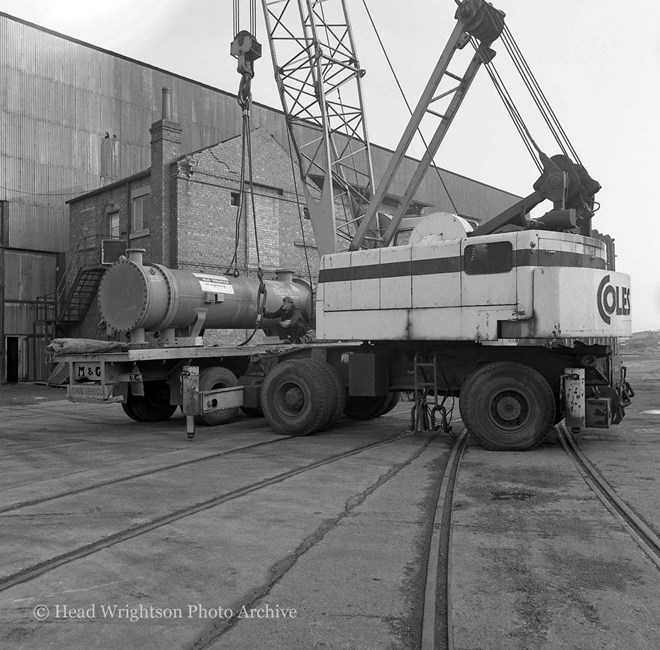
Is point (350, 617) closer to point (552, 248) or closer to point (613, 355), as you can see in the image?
point (552, 248)

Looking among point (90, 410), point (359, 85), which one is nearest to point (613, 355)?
point (359, 85)

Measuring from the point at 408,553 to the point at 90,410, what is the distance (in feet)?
44.2

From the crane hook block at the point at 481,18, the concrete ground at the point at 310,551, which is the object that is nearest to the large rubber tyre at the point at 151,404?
the concrete ground at the point at 310,551

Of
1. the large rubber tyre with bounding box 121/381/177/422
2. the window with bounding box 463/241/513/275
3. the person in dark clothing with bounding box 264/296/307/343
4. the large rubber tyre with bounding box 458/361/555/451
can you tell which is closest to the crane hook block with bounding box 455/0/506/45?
the window with bounding box 463/241/513/275

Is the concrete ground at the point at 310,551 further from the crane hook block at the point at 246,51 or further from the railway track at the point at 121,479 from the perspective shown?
the crane hook block at the point at 246,51

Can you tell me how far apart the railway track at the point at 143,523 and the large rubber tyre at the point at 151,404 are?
4.15m

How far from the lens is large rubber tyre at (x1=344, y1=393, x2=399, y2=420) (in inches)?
502

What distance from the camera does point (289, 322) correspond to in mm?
14250

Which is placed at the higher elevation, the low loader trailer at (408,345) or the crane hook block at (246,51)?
the crane hook block at (246,51)

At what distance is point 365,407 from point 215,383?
2.99 metres

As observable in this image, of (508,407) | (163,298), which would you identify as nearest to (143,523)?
(508,407)

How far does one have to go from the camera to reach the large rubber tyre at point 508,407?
8.96 metres

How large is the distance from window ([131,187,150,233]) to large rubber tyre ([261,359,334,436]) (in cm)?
1323

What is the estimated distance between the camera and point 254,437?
1070 centimetres
